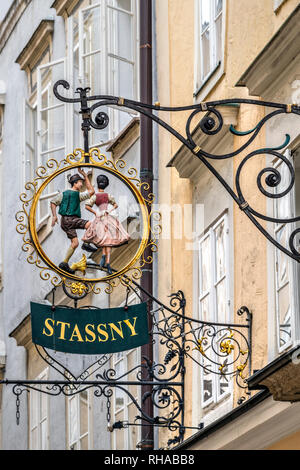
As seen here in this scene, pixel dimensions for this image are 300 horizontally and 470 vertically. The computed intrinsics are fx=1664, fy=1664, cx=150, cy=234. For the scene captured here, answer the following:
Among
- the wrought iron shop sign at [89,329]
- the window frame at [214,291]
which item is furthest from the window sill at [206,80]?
the wrought iron shop sign at [89,329]

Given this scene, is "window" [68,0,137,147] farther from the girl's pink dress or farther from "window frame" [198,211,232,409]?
the girl's pink dress

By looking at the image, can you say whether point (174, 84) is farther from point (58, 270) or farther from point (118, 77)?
point (58, 270)

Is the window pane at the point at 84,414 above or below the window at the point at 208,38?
below

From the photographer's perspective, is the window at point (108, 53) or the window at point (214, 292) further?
the window at point (108, 53)

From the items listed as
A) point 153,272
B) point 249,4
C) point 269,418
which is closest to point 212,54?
point 249,4

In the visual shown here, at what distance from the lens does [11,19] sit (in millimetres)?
25391

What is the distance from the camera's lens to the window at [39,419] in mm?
21938

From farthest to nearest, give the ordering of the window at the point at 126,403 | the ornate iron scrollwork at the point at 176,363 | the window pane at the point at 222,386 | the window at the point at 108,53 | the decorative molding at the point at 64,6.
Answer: the decorative molding at the point at 64,6 → the window at the point at 108,53 → the window at the point at 126,403 → the window pane at the point at 222,386 → the ornate iron scrollwork at the point at 176,363

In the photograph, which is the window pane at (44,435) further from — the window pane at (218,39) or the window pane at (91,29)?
the window pane at (218,39)

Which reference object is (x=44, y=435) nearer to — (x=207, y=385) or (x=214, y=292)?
(x=207, y=385)

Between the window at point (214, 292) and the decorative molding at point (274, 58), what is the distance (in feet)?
6.25

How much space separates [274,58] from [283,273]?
1.72m

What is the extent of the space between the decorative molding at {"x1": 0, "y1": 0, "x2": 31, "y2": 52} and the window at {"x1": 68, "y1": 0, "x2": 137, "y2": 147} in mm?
4803

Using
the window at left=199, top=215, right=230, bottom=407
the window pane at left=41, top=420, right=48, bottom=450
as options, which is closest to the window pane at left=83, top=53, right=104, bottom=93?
the window at left=199, top=215, right=230, bottom=407
